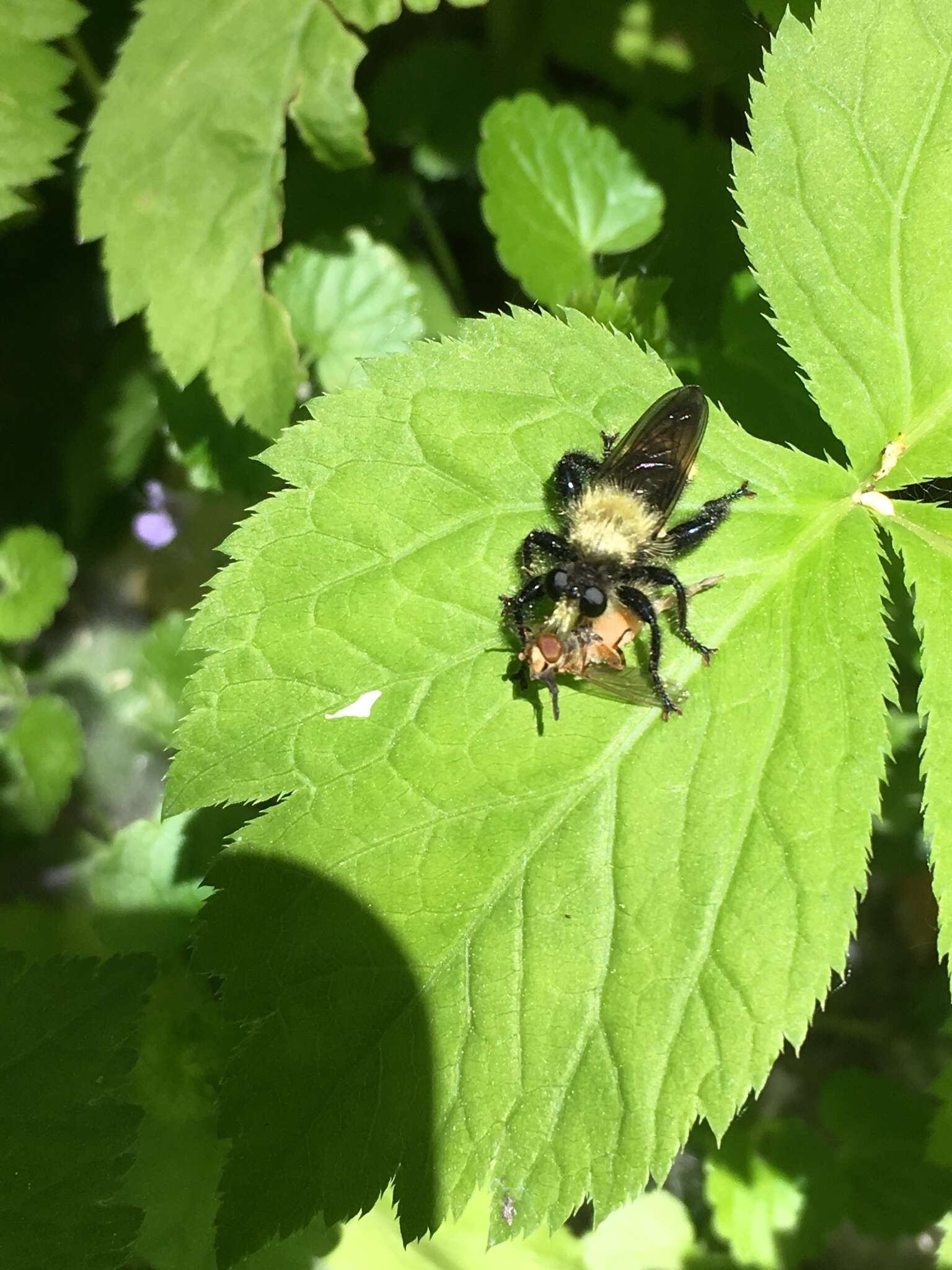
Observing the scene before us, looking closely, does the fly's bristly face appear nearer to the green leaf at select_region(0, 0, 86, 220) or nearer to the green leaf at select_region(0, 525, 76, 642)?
the green leaf at select_region(0, 0, 86, 220)

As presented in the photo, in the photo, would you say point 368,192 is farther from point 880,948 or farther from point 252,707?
point 880,948

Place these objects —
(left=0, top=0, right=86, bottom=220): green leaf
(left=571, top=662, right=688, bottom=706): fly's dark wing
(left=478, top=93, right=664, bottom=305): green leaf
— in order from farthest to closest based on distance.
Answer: (left=478, top=93, right=664, bottom=305): green leaf
(left=0, top=0, right=86, bottom=220): green leaf
(left=571, top=662, right=688, bottom=706): fly's dark wing

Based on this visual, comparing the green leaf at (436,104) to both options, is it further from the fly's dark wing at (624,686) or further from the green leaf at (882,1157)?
the green leaf at (882,1157)

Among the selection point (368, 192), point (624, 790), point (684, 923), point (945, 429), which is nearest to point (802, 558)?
point (945, 429)

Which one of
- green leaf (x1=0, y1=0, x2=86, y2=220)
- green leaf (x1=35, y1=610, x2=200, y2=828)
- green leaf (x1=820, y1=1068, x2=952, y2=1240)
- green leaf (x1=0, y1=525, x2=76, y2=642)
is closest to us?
green leaf (x1=0, y1=0, x2=86, y2=220)

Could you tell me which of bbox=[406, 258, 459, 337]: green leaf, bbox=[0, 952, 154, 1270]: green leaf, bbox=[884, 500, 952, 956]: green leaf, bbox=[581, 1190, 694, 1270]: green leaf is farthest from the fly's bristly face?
bbox=[581, 1190, 694, 1270]: green leaf

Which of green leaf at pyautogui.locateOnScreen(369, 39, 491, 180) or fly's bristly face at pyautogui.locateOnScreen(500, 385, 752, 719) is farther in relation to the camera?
green leaf at pyautogui.locateOnScreen(369, 39, 491, 180)

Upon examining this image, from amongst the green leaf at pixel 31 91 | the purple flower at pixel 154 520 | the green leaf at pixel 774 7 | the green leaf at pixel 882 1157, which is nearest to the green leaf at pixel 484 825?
the green leaf at pixel 774 7
